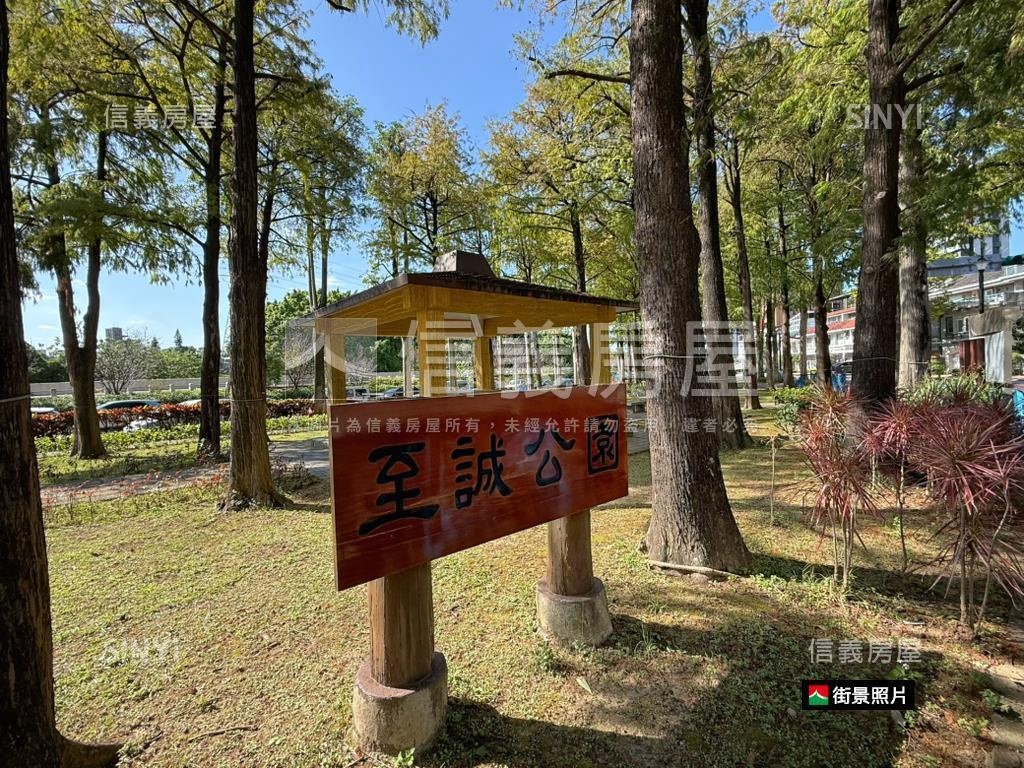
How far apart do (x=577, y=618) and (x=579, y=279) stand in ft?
37.0

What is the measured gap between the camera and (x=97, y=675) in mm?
2816

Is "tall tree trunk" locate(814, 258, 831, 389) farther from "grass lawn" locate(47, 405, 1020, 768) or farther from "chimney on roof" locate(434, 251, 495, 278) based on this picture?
"chimney on roof" locate(434, 251, 495, 278)

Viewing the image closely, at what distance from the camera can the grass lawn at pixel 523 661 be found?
2.21 m

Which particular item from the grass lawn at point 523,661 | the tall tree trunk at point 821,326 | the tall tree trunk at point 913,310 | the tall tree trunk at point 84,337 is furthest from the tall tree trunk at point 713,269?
the tall tree trunk at point 84,337

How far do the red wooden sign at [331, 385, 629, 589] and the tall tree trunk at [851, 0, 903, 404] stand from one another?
5326 millimetres

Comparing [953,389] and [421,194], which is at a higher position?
[421,194]

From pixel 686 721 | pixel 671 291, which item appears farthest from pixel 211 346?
pixel 686 721

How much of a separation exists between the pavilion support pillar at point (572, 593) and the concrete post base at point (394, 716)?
1.01m

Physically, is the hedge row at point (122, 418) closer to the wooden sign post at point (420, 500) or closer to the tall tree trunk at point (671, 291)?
the tall tree trunk at point (671, 291)

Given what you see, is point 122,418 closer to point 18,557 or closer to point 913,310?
point 18,557

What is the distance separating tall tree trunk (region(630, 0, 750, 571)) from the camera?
3734 millimetres

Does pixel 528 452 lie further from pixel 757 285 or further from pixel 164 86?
pixel 757 285

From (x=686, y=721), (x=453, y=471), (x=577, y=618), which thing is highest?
(x=453, y=471)

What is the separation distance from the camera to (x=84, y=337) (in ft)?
34.0
